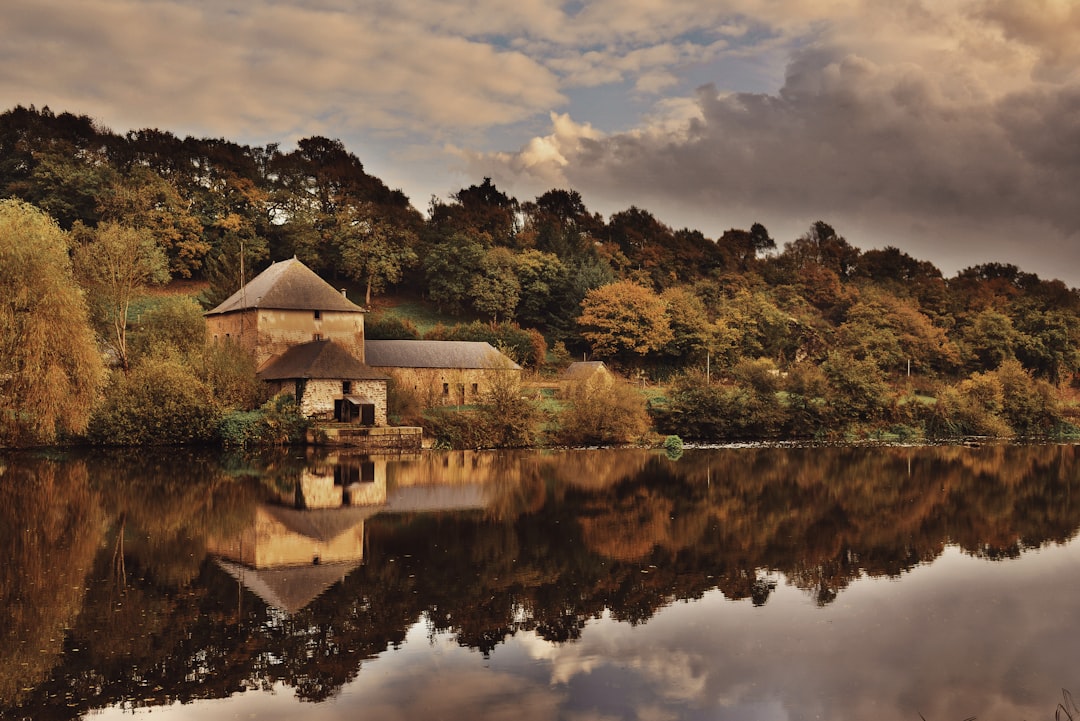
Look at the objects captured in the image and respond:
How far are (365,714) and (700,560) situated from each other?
674cm

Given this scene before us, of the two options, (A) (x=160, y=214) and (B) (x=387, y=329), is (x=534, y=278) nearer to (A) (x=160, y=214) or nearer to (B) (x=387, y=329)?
(B) (x=387, y=329)

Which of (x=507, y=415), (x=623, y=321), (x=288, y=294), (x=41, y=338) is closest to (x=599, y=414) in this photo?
(x=507, y=415)

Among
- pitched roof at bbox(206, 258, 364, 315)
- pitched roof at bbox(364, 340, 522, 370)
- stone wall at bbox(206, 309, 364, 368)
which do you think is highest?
pitched roof at bbox(206, 258, 364, 315)

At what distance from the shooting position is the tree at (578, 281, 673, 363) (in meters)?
53.0

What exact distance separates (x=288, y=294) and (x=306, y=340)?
81.2 inches

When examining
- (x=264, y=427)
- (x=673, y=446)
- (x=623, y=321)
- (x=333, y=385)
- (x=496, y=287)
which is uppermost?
(x=496, y=287)

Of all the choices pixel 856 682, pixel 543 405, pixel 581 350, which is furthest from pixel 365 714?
pixel 581 350

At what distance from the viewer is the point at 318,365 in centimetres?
3266

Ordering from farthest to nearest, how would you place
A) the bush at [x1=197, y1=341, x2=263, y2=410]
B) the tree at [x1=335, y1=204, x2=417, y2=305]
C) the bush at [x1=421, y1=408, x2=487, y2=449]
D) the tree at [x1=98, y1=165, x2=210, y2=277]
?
the tree at [x1=335, y1=204, x2=417, y2=305]
the tree at [x1=98, y1=165, x2=210, y2=277]
the bush at [x1=421, y1=408, x2=487, y2=449]
the bush at [x1=197, y1=341, x2=263, y2=410]

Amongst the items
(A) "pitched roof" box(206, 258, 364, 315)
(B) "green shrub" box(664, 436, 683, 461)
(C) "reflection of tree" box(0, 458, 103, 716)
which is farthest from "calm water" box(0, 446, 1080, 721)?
(A) "pitched roof" box(206, 258, 364, 315)

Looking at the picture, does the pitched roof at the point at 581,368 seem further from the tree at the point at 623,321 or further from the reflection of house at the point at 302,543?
the reflection of house at the point at 302,543

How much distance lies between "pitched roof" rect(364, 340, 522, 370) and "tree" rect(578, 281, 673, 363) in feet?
37.6

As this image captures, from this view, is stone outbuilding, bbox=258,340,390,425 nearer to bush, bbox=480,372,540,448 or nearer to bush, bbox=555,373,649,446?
bush, bbox=480,372,540,448

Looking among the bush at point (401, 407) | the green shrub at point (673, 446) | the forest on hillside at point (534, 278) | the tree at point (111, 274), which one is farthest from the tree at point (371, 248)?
the green shrub at point (673, 446)
